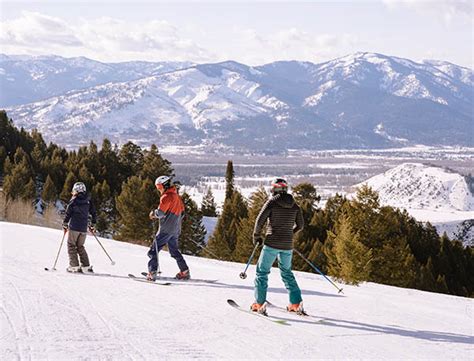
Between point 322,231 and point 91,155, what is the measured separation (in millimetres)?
28427

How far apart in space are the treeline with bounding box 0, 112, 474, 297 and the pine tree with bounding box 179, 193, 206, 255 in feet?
0.27

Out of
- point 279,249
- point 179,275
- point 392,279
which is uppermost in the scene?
point 279,249

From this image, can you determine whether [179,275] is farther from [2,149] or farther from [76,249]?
[2,149]

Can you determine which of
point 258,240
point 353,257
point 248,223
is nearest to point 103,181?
point 248,223

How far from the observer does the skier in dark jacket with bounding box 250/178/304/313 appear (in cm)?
849

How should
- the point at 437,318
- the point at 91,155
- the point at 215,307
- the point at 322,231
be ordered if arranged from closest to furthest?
the point at 215,307 < the point at 437,318 < the point at 322,231 < the point at 91,155

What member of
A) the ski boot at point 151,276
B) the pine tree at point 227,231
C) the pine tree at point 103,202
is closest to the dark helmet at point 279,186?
the ski boot at point 151,276

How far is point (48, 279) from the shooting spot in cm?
1085

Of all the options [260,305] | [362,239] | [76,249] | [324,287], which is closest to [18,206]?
[362,239]

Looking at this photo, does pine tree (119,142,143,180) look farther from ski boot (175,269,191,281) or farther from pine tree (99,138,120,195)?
ski boot (175,269,191,281)

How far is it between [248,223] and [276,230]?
108 feet

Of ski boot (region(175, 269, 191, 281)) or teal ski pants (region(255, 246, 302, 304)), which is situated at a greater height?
teal ski pants (region(255, 246, 302, 304))

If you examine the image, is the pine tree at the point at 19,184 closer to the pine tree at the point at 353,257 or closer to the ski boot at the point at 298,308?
the pine tree at the point at 353,257

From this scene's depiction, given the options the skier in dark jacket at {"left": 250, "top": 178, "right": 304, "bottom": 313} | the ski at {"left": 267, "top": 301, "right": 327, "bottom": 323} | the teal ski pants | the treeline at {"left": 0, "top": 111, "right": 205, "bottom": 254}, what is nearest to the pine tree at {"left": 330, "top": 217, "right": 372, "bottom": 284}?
the treeline at {"left": 0, "top": 111, "right": 205, "bottom": 254}
